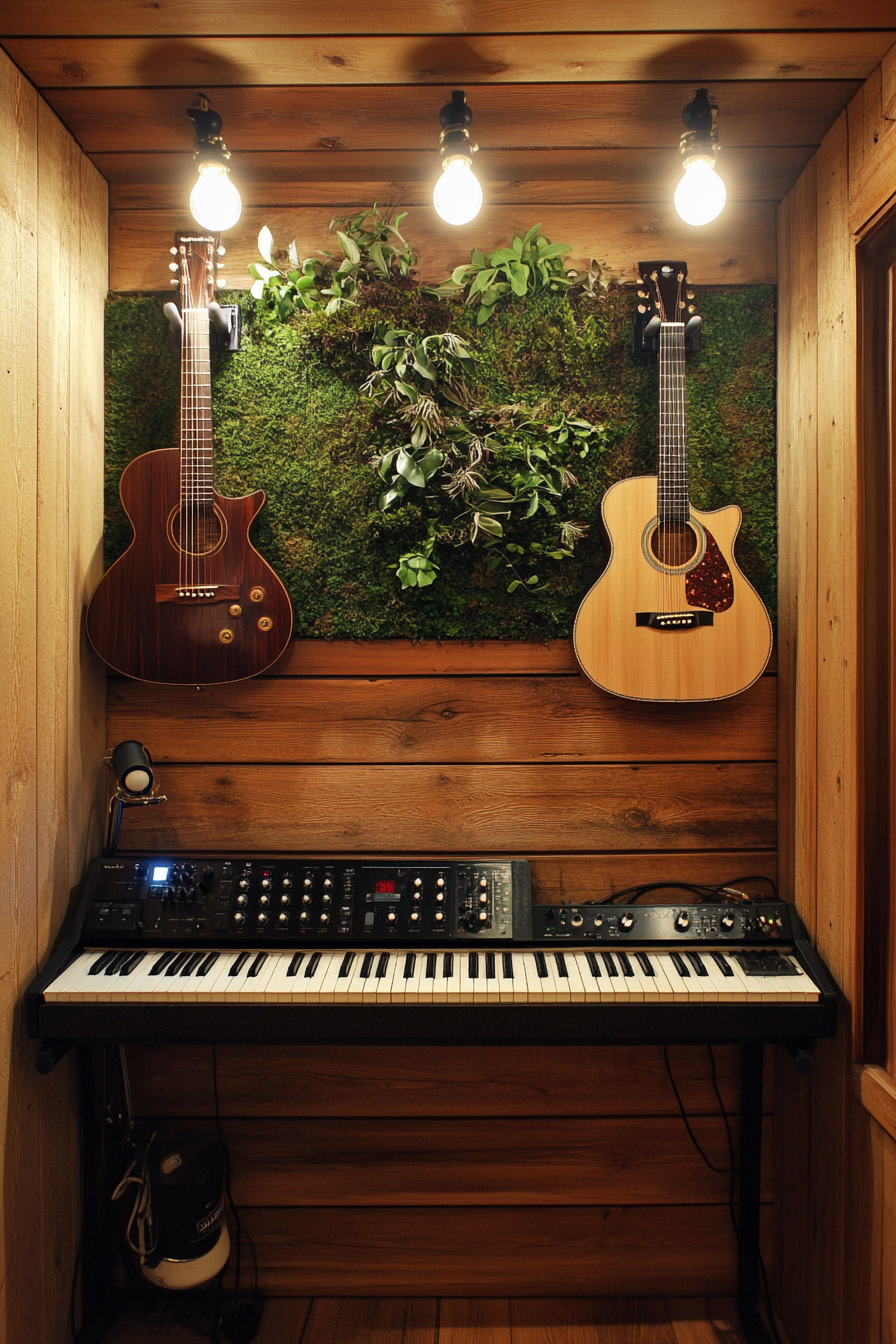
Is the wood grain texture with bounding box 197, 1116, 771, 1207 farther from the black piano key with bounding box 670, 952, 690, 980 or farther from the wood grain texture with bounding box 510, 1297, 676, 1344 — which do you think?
the black piano key with bounding box 670, 952, 690, 980

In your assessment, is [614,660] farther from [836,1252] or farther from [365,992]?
[836,1252]

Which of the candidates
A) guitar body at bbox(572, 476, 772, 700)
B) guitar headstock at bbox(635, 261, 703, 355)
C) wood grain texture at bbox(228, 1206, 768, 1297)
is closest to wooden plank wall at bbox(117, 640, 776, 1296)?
wood grain texture at bbox(228, 1206, 768, 1297)

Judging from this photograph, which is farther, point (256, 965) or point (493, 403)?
point (493, 403)

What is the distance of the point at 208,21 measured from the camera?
4.39ft

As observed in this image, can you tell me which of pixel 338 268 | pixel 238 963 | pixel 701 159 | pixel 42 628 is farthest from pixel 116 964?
pixel 701 159

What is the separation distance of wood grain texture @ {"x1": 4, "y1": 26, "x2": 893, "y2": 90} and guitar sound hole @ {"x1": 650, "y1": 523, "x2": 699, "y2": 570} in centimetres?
92

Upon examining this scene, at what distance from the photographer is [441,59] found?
56.2 inches

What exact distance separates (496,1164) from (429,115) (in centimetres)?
248

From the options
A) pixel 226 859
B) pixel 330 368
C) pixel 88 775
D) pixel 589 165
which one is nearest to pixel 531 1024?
pixel 226 859

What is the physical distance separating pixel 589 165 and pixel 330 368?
802 millimetres

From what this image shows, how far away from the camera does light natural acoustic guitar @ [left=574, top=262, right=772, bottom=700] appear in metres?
1.67

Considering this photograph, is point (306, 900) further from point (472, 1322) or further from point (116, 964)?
point (472, 1322)

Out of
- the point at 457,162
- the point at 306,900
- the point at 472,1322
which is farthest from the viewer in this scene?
the point at 472,1322

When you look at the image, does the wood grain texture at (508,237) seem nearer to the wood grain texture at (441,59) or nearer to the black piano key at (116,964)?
the wood grain texture at (441,59)
